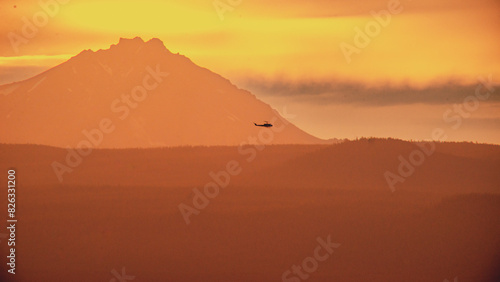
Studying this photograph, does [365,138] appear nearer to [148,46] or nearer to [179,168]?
[179,168]

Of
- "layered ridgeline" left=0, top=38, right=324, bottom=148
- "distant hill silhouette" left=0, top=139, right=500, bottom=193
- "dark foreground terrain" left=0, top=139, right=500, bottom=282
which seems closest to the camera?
"dark foreground terrain" left=0, top=139, right=500, bottom=282

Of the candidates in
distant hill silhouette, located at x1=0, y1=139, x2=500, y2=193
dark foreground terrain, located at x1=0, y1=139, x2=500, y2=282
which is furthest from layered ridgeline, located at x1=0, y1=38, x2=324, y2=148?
dark foreground terrain, located at x1=0, y1=139, x2=500, y2=282

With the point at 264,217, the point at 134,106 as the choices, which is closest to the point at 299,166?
the point at 264,217

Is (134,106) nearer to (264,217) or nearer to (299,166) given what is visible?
(299,166)

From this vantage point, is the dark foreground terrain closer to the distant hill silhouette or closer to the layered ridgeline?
the distant hill silhouette

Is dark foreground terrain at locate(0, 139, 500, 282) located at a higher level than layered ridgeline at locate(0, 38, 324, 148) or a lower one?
lower
